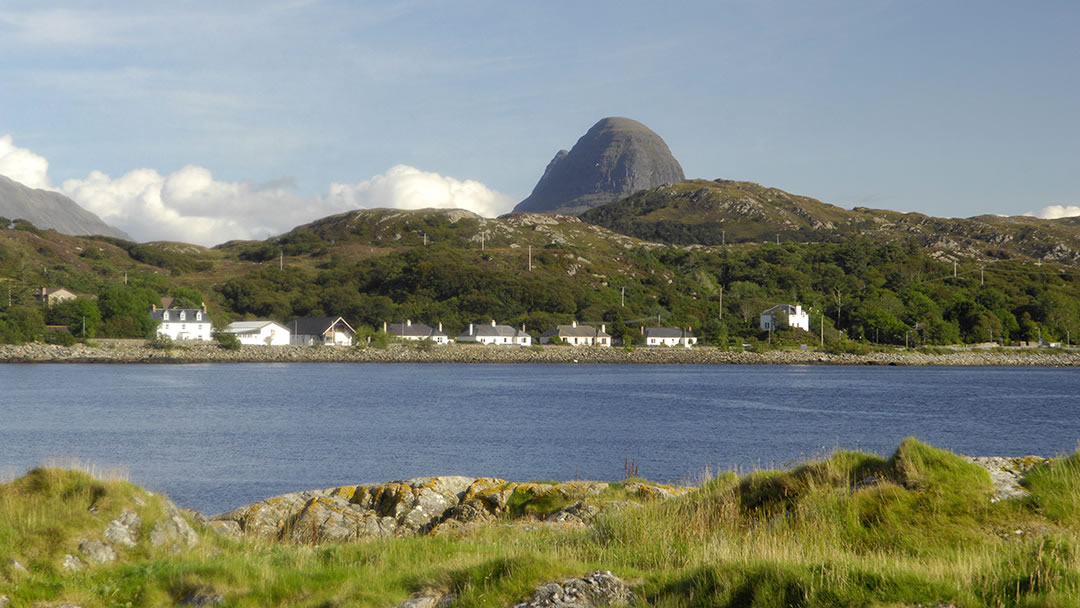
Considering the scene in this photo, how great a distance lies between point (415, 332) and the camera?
5719 inches

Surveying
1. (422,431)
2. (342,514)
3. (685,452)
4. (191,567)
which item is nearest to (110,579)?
(191,567)

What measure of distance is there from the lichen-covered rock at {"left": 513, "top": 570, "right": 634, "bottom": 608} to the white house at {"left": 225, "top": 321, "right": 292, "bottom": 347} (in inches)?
5235

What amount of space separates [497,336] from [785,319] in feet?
151

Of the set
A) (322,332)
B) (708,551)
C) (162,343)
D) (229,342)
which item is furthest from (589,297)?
(708,551)

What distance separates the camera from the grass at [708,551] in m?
6.82

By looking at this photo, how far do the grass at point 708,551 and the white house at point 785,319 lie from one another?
139m

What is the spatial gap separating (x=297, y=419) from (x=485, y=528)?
39.5 meters

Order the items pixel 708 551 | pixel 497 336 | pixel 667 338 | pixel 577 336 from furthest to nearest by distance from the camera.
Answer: pixel 577 336
pixel 497 336
pixel 667 338
pixel 708 551

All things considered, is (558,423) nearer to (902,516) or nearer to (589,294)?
(902,516)

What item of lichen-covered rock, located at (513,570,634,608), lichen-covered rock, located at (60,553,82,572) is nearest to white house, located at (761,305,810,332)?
lichen-covered rock, located at (60,553,82,572)

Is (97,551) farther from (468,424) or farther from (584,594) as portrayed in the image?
(468,424)

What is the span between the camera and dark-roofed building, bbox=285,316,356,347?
5492 inches

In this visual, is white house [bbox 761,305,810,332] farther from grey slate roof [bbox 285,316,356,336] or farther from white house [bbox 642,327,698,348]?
grey slate roof [bbox 285,316,356,336]

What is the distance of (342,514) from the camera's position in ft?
49.7
